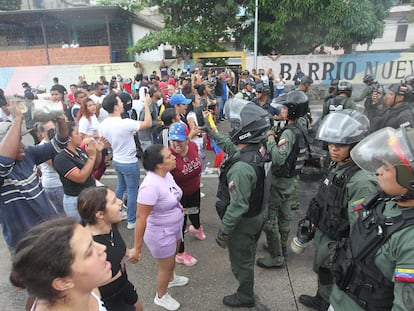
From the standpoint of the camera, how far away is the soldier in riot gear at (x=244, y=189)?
2.41 m

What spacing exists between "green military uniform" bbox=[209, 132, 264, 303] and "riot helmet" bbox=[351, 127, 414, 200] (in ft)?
2.96

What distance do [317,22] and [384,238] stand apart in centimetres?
1448

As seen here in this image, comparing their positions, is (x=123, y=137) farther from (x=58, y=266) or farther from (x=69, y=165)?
(x=58, y=266)

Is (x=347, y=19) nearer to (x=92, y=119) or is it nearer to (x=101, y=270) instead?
(x=92, y=119)

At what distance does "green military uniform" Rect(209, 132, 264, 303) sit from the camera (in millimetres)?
2399

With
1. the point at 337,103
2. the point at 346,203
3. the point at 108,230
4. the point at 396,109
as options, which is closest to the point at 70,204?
the point at 108,230

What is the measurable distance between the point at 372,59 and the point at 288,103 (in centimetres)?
1321

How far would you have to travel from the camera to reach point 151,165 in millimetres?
2553

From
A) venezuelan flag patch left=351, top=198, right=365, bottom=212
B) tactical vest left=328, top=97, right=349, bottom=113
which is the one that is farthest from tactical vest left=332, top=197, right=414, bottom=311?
tactical vest left=328, top=97, right=349, bottom=113

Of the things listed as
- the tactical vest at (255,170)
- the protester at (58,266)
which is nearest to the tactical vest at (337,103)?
the tactical vest at (255,170)

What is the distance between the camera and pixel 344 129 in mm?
2256

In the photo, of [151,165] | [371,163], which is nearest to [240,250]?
[151,165]

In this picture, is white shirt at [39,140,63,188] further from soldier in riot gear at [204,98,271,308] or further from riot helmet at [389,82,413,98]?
riot helmet at [389,82,413,98]

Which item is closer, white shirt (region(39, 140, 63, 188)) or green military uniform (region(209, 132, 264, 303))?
green military uniform (region(209, 132, 264, 303))
